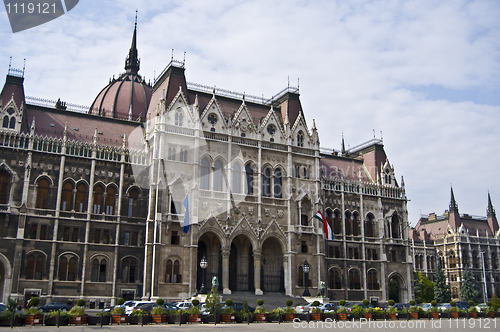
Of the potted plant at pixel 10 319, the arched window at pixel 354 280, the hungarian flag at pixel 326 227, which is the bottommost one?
the potted plant at pixel 10 319

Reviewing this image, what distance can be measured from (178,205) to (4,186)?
16570mm

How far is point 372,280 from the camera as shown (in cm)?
6344

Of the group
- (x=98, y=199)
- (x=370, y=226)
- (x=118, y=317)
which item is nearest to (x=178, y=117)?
(x=98, y=199)

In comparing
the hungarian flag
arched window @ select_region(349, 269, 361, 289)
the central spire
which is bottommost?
arched window @ select_region(349, 269, 361, 289)

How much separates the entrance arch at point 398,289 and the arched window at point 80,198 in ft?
130

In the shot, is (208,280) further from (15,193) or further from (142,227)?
(15,193)

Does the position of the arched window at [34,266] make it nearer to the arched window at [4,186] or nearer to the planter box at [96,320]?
the arched window at [4,186]

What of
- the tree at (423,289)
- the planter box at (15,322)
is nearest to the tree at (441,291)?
the tree at (423,289)

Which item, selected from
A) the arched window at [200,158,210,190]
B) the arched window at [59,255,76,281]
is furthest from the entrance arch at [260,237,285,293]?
the arched window at [59,255,76,281]

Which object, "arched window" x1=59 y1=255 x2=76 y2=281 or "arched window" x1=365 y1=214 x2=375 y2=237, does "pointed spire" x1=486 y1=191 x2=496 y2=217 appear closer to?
"arched window" x1=365 y1=214 x2=375 y2=237

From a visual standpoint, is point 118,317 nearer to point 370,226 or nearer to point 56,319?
point 56,319

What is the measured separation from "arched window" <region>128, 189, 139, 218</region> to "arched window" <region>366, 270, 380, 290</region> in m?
31.3

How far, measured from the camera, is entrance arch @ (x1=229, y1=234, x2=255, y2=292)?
5312 cm

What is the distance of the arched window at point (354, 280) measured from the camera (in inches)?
2438
